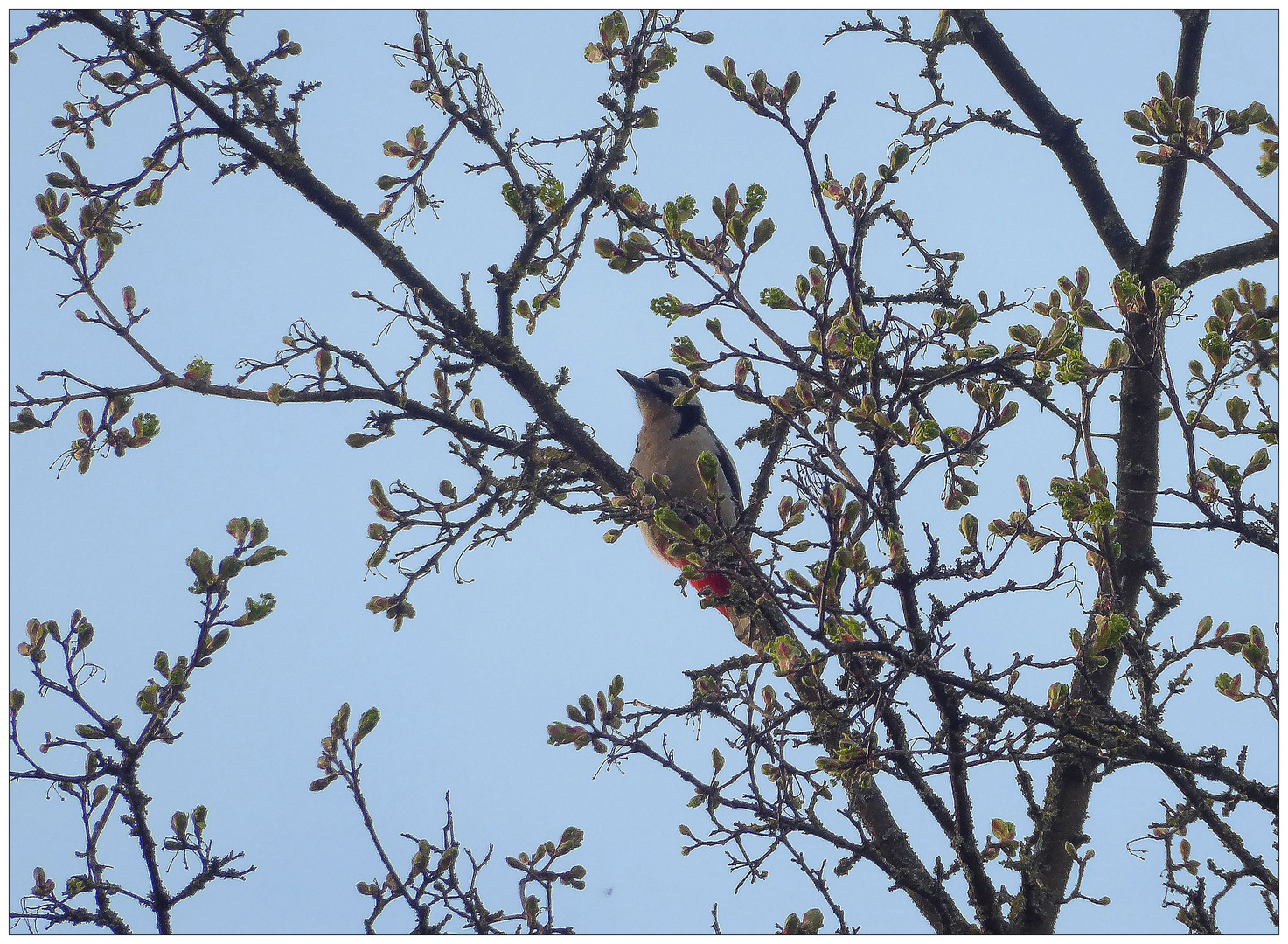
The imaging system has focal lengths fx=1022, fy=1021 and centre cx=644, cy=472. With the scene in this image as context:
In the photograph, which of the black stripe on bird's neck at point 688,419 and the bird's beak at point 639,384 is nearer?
the black stripe on bird's neck at point 688,419

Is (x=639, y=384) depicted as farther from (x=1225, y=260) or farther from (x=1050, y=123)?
(x=1225, y=260)

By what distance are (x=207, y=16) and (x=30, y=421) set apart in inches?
64.2

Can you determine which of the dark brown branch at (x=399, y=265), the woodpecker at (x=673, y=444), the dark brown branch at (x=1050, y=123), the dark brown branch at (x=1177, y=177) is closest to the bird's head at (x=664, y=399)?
the woodpecker at (x=673, y=444)

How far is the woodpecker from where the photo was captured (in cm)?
617

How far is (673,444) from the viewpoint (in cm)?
633

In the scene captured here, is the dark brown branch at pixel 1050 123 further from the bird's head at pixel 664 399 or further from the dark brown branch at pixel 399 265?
the bird's head at pixel 664 399

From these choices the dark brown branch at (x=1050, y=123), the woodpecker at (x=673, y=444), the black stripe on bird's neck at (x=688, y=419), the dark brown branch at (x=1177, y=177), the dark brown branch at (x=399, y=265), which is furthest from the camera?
the black stripe on bird's neck at (x=688, y=419)

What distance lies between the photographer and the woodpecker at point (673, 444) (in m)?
6.17

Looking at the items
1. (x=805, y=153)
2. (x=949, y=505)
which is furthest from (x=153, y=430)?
(x=949, y=505)

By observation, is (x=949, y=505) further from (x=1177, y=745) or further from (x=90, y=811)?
(x=90, y=811)

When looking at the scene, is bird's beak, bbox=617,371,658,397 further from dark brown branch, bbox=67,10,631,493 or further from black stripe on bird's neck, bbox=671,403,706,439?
dark brown branch, bbox=67,10,631,493

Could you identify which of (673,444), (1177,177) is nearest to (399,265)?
(673,444)

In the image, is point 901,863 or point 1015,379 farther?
point 901,863

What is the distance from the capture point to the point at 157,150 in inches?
151
